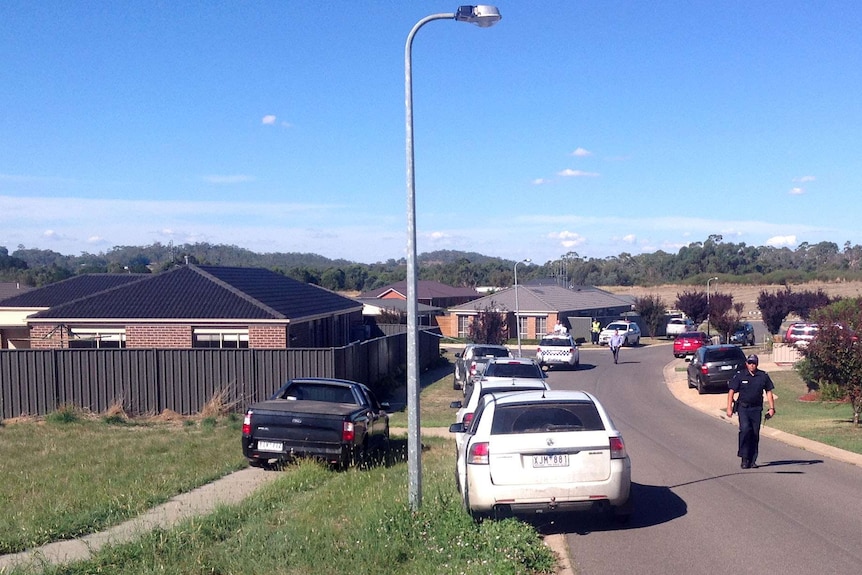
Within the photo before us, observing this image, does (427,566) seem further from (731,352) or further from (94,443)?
(731,352)

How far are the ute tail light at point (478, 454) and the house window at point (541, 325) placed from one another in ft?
185

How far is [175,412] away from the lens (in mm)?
22344

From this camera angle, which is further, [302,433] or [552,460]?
[302,433]

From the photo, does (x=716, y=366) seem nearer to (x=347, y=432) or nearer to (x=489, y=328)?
(x=347, y=432)

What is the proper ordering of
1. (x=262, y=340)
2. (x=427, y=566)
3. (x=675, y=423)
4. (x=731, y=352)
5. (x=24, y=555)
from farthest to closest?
(x=731, y=352) → (x=262, y=340) → (x=675, y=423) → (x=24, y=555) → (x=427, y=566)

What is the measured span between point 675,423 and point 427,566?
49.1ft

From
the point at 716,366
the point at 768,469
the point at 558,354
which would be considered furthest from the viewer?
the point at 558,354

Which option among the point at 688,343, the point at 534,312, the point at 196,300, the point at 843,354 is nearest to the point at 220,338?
the point at 196,300

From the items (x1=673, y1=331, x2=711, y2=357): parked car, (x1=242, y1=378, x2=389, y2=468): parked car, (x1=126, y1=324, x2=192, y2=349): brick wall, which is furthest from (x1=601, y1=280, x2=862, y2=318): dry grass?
(x1=242, y1=378, x2=389, y2=468): parked car

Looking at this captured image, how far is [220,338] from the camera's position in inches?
1032

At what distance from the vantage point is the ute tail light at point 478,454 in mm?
8648

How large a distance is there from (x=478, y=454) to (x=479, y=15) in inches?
184

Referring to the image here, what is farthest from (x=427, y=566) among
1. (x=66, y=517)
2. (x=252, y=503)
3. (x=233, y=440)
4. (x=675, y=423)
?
(x=675, y=423)

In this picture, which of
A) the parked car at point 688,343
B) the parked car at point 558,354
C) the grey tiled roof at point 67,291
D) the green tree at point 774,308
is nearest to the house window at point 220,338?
the grey tiled roof at point 67,291
